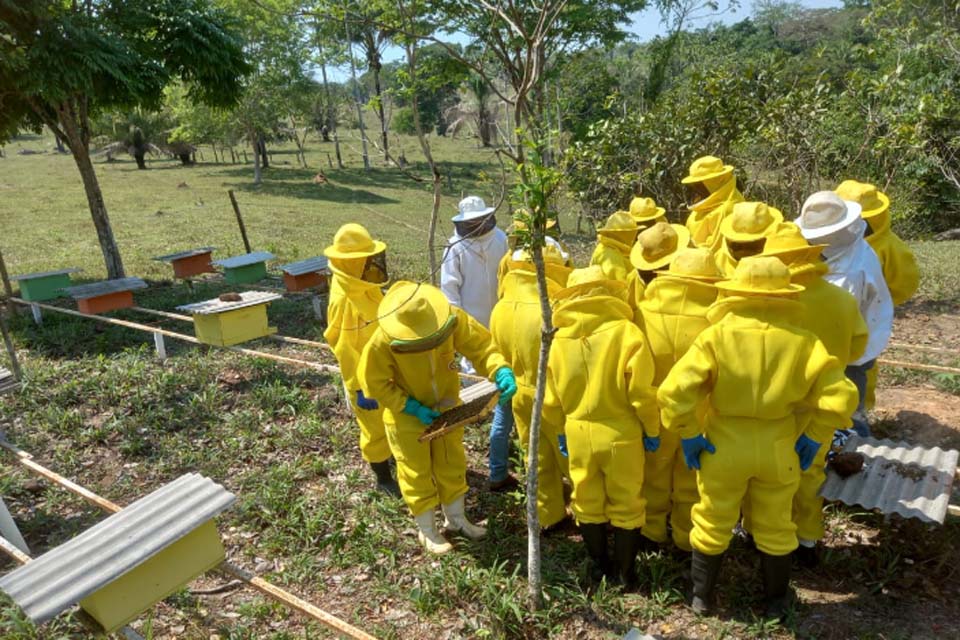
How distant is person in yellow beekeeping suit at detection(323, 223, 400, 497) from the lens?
4418 mm

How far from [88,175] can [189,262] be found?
2.27 m

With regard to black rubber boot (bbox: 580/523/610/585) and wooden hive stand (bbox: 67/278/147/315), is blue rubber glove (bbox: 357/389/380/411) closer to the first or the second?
black rubber boot (bbox: 580/523/610/585)

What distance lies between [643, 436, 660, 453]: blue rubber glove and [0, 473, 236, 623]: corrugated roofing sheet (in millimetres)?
2299

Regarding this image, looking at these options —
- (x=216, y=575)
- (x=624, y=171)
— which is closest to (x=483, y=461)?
(x=216, y=575)

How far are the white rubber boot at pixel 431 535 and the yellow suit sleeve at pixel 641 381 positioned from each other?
1.64m

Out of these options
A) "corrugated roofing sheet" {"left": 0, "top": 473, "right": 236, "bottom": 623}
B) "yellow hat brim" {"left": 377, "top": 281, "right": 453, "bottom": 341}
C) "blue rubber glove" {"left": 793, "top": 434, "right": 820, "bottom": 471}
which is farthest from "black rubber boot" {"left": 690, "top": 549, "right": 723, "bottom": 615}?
"corrugated roofing sheet" {"left": 0, "top": 473, "right": 236, "bottom": 623}

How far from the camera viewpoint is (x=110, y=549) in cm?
308

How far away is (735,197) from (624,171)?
5827 mm

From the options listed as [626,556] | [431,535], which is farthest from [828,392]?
[431,535]

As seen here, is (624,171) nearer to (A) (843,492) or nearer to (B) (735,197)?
(B) (735,197)

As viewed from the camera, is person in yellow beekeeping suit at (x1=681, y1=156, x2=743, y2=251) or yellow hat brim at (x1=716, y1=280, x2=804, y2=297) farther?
person in yellow beekeeping suit at (x1=681, y1=156, x2=743, y2=251)

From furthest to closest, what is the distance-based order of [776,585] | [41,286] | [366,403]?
[41,286] → [366,403] → [776,585]

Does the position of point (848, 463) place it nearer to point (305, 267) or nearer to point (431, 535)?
point (431, 535)

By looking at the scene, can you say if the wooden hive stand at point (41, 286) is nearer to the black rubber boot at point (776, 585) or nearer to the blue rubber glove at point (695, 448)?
the blue rubber glove at point (695, 448)
